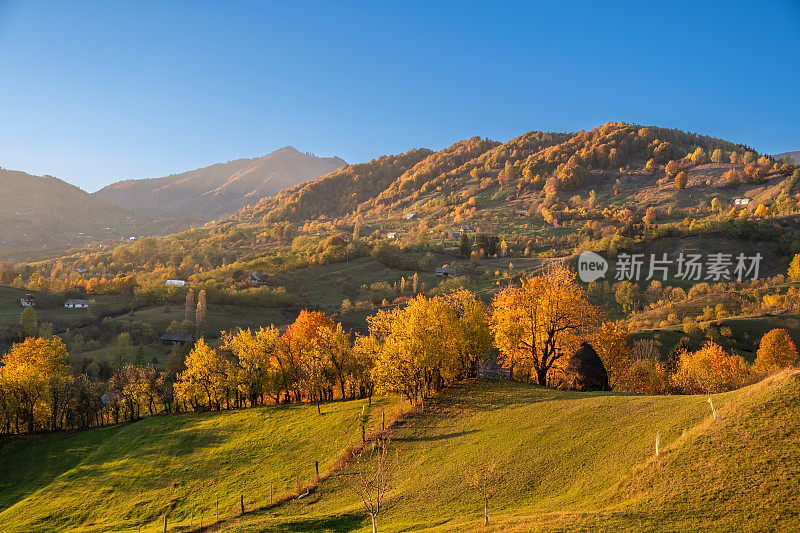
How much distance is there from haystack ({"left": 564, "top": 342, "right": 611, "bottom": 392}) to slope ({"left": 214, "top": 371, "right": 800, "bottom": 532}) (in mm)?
5369

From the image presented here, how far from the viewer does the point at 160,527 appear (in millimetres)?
37656

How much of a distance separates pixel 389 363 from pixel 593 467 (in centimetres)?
2563

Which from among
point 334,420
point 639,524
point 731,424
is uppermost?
point 731,424

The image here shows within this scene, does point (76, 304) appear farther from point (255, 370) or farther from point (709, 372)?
point (709, 372)

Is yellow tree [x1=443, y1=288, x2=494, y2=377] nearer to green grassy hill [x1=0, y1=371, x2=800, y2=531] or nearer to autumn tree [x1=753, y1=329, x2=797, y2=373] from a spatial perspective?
green grassy hill [x1=0, y1=371, x2=800, y2=531]

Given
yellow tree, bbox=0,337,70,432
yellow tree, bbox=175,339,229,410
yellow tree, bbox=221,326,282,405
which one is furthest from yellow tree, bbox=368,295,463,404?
yellow tree, bbox=0,337,70,432

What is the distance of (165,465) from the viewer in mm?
49875

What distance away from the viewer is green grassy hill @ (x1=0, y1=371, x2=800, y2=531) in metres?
20.3

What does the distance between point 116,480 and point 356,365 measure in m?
30.1

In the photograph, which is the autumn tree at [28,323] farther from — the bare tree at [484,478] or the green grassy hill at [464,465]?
the bare tree at [484,478]

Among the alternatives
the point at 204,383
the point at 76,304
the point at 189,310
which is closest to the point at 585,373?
A: the point at 204,383

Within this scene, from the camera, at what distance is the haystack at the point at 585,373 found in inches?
1891

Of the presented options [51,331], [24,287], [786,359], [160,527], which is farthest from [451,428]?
[24,287]

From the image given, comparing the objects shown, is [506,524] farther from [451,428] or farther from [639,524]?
[451,428]
